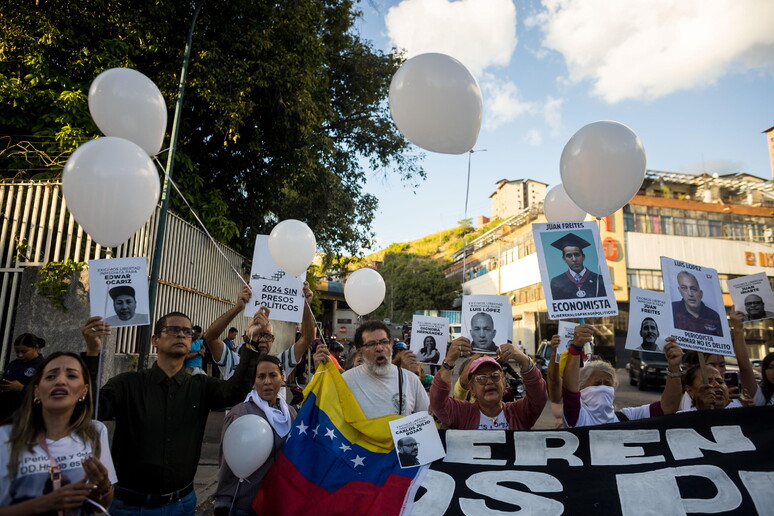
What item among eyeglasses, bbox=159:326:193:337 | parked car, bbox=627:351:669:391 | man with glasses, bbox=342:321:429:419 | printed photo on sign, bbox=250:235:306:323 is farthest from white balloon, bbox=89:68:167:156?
parked car, bbox=627:351:669:391

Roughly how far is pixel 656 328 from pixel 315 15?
11437 millimetres

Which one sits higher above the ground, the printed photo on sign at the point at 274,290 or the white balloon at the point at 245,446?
the printed photo on sign at the point at 274,290

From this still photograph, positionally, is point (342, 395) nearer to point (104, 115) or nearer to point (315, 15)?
point (104, 115)

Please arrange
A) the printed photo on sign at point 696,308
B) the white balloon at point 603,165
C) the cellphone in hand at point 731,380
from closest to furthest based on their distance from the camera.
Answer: the printed photo on sign at point 696,308
the white balloon at point 603,165
the cellphone in hand at point 731,380

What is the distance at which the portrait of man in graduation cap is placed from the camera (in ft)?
13.1

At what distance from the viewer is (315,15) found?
12.8 metres

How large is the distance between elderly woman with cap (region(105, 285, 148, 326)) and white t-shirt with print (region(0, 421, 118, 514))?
4.05 feet

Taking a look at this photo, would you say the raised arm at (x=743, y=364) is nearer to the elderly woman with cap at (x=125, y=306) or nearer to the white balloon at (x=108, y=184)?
the elderly woman with cap at (x=125, y=306)

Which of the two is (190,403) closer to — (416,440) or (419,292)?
(416,440)

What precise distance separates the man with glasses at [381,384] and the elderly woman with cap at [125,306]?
1558mm

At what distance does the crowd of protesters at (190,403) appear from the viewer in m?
2.37

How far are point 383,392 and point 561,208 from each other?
10.2 feet

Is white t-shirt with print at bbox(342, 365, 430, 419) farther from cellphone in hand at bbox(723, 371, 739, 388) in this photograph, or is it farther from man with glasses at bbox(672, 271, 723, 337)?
cellphone in hand at bbox(723, 371, 739, 388)

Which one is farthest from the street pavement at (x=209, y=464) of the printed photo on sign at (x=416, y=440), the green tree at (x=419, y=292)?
the green tree at (x=419, y=292)
